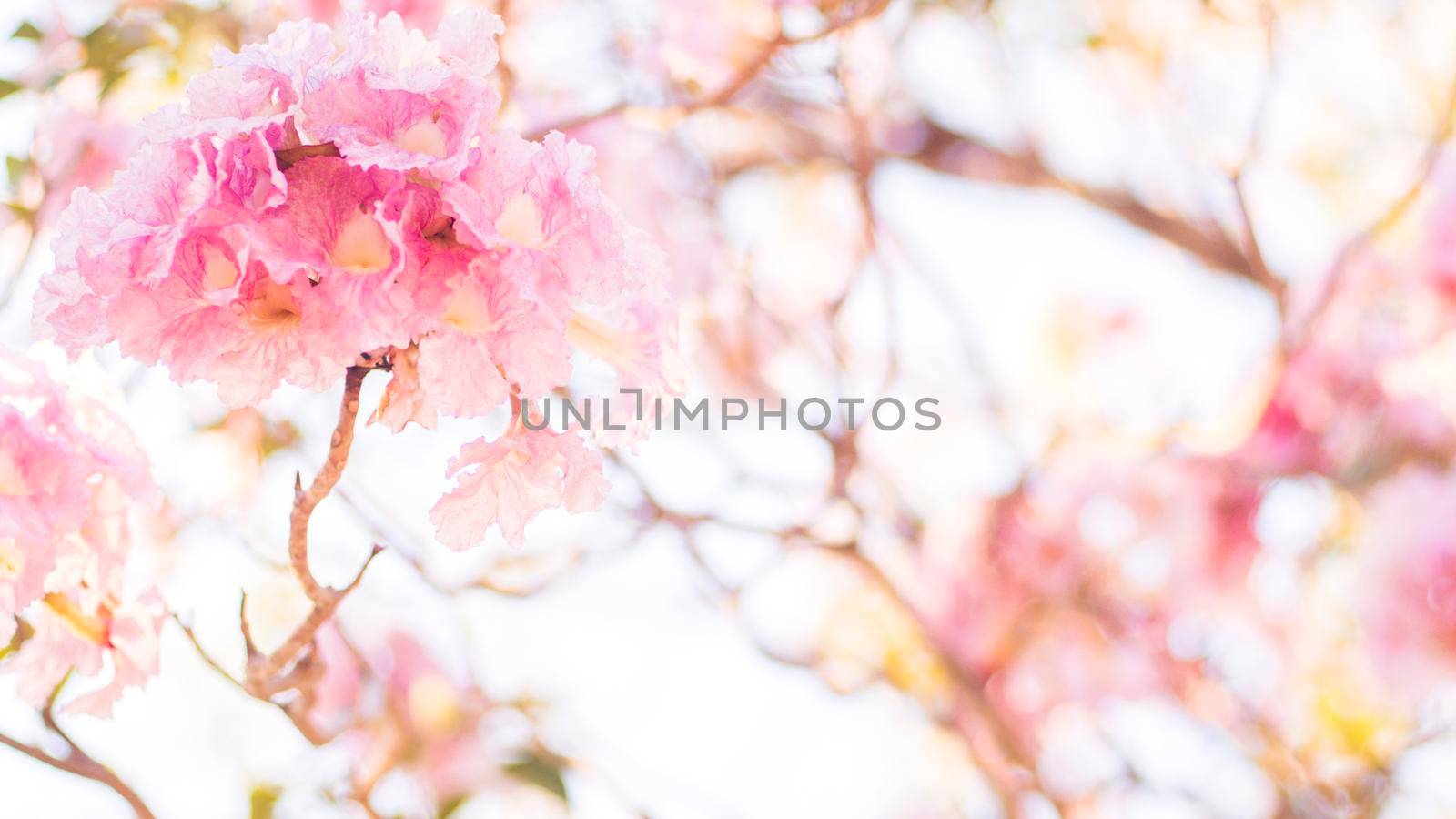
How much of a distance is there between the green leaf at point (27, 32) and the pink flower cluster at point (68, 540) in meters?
0.50

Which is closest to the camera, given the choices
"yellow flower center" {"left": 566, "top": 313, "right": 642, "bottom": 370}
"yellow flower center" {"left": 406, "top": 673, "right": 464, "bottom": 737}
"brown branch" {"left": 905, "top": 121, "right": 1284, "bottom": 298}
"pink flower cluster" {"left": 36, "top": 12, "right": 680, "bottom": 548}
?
"pink flower cluster" {"left": 36, "top": 12, "right": 680, "bottom": 548}

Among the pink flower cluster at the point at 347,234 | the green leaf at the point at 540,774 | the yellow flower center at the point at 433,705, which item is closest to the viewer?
the pink flower cluster at the point at 347,234

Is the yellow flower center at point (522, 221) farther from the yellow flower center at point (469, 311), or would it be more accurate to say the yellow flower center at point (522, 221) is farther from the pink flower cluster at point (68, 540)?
the pink flower cluster at point (68, 540)

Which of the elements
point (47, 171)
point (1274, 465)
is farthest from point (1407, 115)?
point (47, 171)

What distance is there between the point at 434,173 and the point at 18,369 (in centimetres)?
24

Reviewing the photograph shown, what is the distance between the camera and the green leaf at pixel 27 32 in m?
0.88

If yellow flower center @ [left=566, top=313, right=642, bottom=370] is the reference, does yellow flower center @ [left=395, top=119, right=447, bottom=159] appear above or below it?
above

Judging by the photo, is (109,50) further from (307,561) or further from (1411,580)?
(1411,580)

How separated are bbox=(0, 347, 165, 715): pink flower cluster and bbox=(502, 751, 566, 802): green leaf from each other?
9.3 inches

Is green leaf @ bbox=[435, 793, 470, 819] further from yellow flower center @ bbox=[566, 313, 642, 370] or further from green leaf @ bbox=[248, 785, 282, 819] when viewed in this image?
yellow flower center @ bbox=[566, 313, 642, 370]

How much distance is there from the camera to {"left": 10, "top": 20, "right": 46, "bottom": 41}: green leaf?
877 millimetres

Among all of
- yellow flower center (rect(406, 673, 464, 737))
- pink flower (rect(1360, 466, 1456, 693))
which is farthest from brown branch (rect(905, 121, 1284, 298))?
yellow flower center (rect(406, 673, 464, 737))

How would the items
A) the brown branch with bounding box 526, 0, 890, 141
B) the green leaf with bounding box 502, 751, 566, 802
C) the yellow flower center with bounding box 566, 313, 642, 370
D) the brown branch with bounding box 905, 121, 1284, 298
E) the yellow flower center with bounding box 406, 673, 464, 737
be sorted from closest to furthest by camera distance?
the yellow flower center with bounding box 566, 313, 642, 370
the green leaf with bounding box 502, 751, 566, 802
the brown branch with bounding box 526, 0, 890, 141
the yellow flower center with bounding box 406, 673, 464, 737
the brown branch with bounding box 905, 121, 1284, 298

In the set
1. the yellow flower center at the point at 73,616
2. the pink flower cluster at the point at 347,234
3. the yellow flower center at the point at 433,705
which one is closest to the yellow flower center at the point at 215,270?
the pink flower cluster at the point at 347,234
